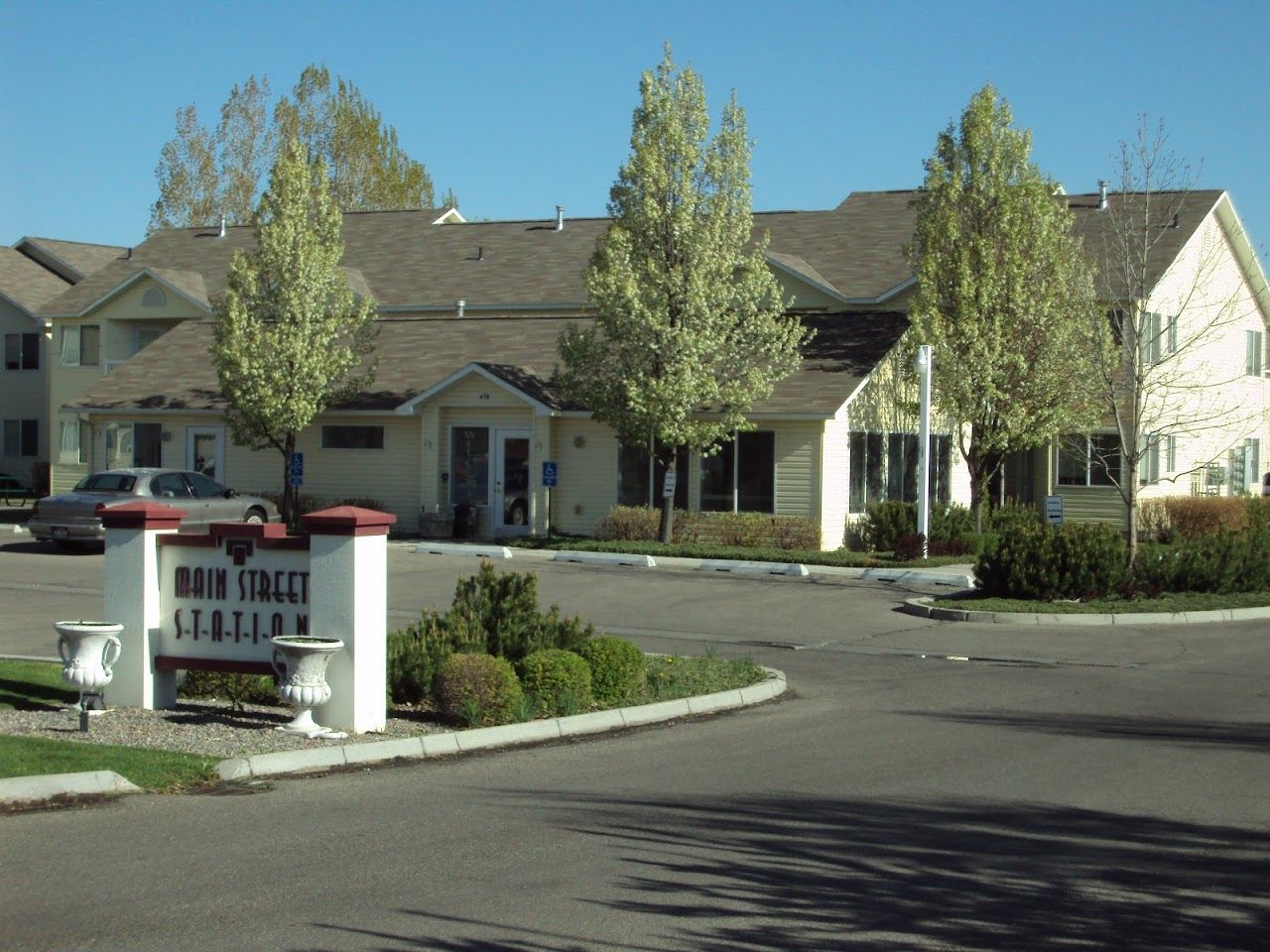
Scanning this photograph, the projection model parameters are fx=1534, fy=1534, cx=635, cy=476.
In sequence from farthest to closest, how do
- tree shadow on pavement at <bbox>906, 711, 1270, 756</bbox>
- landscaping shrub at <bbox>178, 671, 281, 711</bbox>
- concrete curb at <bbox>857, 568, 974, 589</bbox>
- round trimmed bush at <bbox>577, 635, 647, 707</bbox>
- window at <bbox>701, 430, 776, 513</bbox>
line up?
window at <bbox>701, 430, 776, 513</bbox> → concrete curb at <bbox>857, 568, 974, 589</bbox> → round trimmed bush at <bbox>577, 635, 647, 707</bbox> → landscaping shrub at <bbox>178, 671, 281, 711</bbox> → tree shadow on pavement at <bbox>906, 711, 1270, 756</bbox>

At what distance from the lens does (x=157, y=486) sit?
28.1 m

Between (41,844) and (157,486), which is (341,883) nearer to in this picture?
(41,844)

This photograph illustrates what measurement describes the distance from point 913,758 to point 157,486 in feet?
67.3

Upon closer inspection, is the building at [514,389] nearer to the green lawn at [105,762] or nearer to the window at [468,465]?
the window at [468,465]

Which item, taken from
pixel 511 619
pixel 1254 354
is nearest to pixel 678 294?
pixel 511 619

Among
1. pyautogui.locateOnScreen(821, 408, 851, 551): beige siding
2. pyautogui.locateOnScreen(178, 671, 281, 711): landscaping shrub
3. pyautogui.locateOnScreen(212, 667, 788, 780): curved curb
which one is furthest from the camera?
pyautogui.locateOnScreen(821, 408, 851, 551): beige siding

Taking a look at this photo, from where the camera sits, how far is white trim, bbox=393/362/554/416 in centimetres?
A: 3114

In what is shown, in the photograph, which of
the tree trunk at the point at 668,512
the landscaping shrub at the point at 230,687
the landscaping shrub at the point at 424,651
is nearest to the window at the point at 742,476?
the tree trunk at the point at 668,512

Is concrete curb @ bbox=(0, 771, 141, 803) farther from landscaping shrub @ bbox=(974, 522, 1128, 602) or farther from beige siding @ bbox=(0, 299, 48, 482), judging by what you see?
beige siding @ bbox=(0, 299, 48, 482)

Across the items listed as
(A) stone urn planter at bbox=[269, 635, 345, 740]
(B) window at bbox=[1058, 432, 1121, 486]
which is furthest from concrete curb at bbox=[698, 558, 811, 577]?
(A) stone urn planter at bbox=[269, 635, 345, 740]

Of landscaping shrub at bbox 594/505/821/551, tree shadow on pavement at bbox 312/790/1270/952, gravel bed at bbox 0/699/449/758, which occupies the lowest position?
tree shadow on pavement at bbox 312/790/1270/952

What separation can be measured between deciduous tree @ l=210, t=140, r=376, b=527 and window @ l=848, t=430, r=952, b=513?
10.9 meters

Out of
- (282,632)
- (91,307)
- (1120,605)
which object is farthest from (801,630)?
(91,307)

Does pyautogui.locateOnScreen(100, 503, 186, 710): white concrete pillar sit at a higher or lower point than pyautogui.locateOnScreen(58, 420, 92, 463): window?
lower
